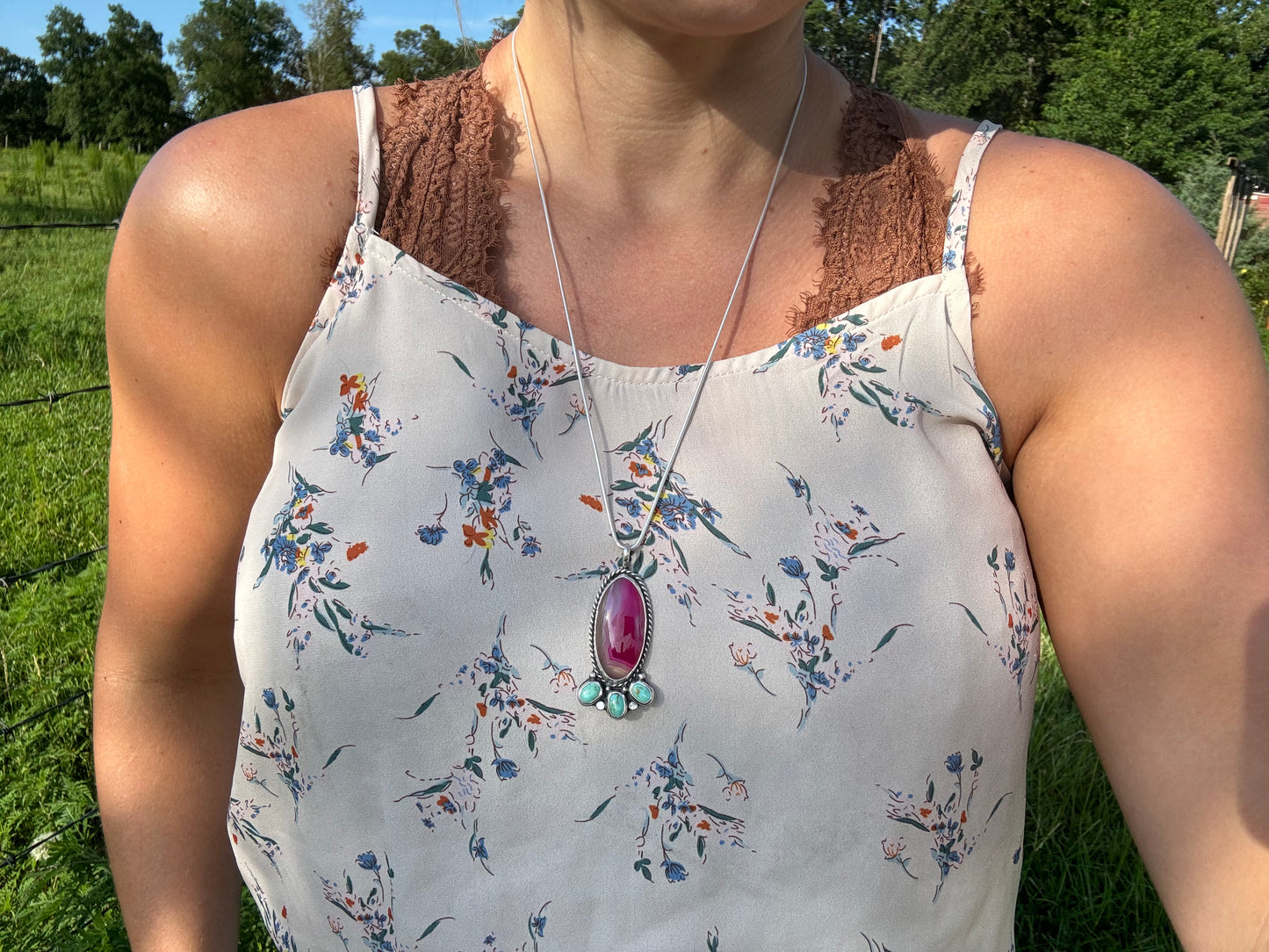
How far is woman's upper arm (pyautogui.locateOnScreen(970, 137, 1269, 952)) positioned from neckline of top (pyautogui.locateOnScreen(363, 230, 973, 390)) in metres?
0.07

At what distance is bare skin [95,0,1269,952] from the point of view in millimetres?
899

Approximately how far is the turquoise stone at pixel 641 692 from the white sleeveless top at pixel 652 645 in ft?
0.04

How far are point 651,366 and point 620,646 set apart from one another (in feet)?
0.97

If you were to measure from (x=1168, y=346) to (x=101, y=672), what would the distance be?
47.6 inches

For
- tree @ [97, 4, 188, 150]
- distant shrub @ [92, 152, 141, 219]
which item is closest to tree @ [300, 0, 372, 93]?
distant shrub @ [92, 152, 141, 219]

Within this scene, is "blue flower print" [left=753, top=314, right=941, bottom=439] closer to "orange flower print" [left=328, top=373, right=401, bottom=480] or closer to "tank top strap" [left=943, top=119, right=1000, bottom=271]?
"tank top strap" [left=943, top=119, right=1000, bottom=271]

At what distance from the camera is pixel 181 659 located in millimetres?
1181

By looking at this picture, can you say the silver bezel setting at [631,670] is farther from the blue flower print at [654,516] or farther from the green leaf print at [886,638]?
the green leaf print at [886,638]

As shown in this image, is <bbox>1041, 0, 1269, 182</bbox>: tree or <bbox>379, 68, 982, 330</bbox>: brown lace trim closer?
<bbox>379, 68, 982, 330</bbox>: brown lace trim

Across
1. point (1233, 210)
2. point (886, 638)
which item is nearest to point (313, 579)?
point (886, 638)

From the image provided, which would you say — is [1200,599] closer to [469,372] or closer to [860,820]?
[860,820]

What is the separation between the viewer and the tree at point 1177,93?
24.7 metres

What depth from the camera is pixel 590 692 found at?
92cm

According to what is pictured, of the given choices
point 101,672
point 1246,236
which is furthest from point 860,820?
point 1246,236
